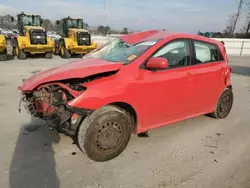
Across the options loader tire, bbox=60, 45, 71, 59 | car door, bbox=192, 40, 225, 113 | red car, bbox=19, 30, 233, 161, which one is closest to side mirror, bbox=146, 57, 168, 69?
red car, bbox=19, 30, 233, 161

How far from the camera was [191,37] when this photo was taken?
4395 mm

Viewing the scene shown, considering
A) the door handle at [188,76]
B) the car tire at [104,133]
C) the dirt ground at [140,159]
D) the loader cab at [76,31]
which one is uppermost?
the loader cab at [76,31]

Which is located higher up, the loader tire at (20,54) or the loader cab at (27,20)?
the loader cab at (27,20)

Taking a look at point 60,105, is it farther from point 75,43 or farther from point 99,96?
point 75,43

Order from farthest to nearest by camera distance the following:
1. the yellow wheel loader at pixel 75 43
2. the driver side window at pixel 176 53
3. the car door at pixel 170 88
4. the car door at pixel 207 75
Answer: the yellow wheel loader at pixel 75 43
the car door at pixel 207 75
the driver side window at pixel 176 53
the car door at pixel 170 88

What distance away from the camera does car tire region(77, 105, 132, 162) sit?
130 inches

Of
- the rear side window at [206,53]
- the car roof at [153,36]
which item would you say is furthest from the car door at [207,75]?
the car roof at [153,36]

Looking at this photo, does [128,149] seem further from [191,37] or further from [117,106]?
[191,37]

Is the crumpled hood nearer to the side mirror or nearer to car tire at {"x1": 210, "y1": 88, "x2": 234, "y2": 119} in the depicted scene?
the side mirror

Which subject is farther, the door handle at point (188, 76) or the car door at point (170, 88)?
the door handle at point (188, 76)

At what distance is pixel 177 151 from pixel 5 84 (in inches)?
245

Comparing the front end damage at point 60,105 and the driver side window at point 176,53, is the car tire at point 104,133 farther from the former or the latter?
the driver side window at point 176,53

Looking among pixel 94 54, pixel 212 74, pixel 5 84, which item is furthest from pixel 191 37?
pixel 5 84

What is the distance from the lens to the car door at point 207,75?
441 cm
